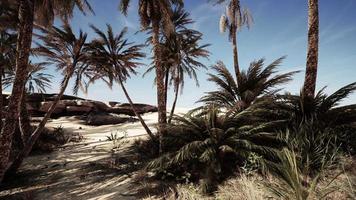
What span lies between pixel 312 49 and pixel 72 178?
30.4 ft

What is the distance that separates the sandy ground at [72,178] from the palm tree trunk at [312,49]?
5197 millimetres

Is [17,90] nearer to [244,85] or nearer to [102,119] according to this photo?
[244,85]

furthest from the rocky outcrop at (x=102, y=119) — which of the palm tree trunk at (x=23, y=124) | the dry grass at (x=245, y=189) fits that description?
the dry grass at (x=245, y=189)

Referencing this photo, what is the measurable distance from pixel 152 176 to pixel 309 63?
6090 mm

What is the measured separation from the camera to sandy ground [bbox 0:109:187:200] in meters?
7.36

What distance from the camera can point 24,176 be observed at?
9633 mm

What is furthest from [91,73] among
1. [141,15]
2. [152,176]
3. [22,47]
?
[152,176]

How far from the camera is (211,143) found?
6.36 meters

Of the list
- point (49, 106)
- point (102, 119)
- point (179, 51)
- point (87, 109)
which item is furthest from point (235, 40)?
point (49, 106)

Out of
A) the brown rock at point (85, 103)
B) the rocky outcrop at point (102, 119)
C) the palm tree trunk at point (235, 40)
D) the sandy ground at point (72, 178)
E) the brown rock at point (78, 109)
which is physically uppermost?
the palm tree trunk at point (235, 40)

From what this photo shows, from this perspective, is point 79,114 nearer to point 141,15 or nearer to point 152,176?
point 141,15

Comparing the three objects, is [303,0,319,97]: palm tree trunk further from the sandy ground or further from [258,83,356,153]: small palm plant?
the sandy ground

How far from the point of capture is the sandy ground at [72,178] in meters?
7.36

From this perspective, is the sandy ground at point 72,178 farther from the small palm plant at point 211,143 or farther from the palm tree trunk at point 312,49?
the palm tree trunk at point 312,49
